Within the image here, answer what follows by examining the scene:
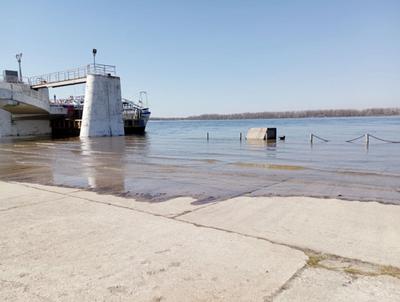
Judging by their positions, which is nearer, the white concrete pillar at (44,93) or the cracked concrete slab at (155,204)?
the cracked concrete slab at (155,204)

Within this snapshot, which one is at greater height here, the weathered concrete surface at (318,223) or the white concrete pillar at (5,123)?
the white concrete pillar at (5,123)

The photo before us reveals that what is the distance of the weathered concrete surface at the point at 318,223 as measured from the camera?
444 centimetres

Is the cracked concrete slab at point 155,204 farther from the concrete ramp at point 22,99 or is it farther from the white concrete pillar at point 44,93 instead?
the white concrete pillar at point 44,93

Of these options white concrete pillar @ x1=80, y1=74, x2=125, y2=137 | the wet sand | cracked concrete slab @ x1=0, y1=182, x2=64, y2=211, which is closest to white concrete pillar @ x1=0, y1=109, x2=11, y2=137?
white concrete pillar @ x1=80, y1=74, x2=125, y2=137

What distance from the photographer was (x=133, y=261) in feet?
13.3

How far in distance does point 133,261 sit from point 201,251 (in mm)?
811

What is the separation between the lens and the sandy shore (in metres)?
3.37

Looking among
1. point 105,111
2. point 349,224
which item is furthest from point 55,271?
point 105,111

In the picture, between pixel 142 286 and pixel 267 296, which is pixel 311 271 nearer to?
pixel 267 296

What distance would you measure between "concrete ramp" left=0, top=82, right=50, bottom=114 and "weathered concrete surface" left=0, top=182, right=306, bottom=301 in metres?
38.5

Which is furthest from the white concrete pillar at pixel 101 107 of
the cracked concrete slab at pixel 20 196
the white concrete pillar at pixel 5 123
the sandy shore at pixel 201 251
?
the sandy shore at pixel 201 251

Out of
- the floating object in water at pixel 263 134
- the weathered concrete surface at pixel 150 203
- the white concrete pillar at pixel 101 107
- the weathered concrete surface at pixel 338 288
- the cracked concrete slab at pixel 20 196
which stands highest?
the white concrete pillar at pixel 101 107

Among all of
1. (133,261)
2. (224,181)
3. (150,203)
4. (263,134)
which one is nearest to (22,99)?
(263,134)

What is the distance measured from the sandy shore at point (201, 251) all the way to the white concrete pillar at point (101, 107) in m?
36.1
